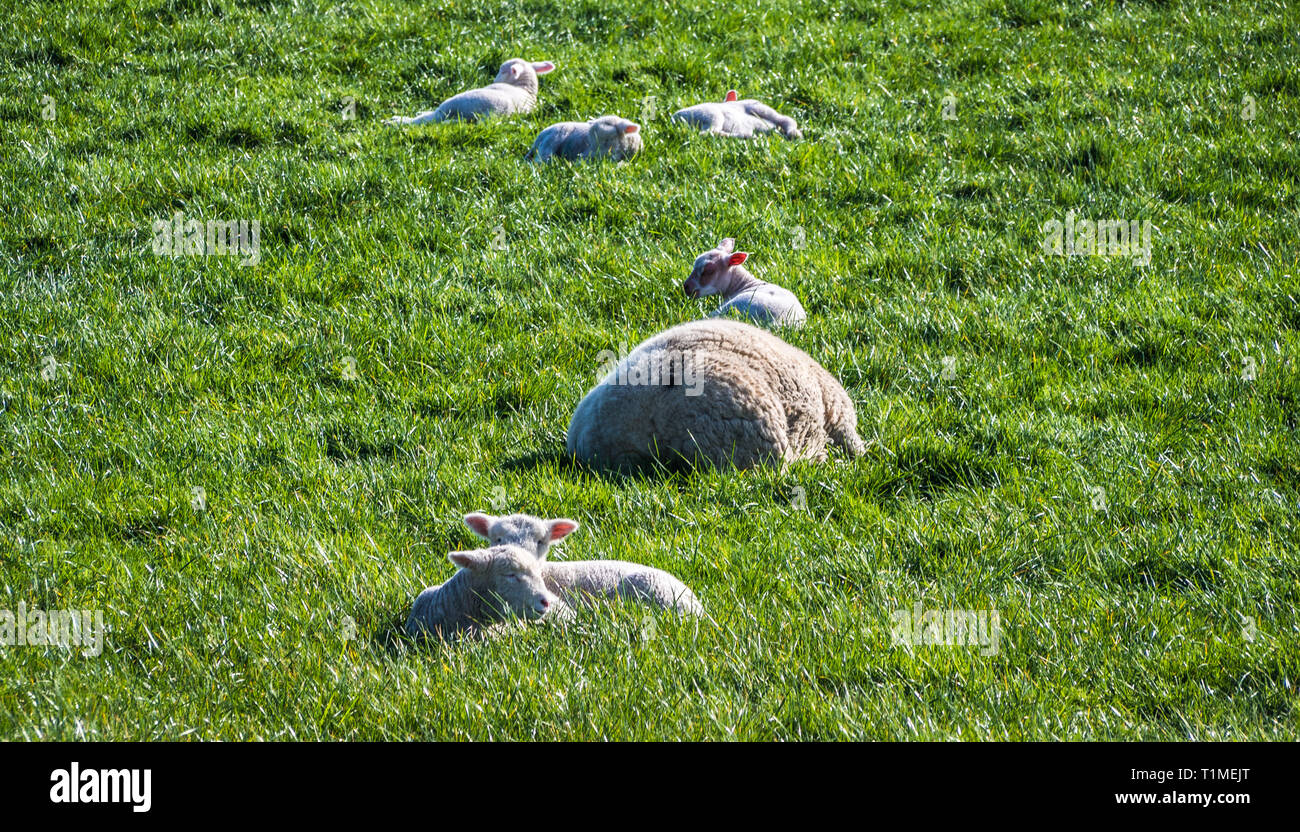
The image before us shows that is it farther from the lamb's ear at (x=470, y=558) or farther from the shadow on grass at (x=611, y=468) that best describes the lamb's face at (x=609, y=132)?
the lamb's ear at (x=470, y=558)

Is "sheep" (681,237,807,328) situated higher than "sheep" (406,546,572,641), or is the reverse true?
"sheep" (681,237,807,328)

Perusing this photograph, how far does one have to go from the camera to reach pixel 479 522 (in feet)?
12.6

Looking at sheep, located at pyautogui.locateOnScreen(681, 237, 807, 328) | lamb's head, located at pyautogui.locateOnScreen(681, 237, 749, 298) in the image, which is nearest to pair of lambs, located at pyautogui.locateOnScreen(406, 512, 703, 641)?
sheep, located at pyautogui.locateOnScreen(681, 237, 807, 328)

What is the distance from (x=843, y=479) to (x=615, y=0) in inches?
339

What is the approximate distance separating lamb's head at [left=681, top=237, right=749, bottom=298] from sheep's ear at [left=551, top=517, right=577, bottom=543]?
314cm

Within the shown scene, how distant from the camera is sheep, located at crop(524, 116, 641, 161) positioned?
28.5 feet

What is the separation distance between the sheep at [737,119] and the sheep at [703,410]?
14.7 feet

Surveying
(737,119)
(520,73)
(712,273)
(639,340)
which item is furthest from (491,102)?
(639,340)

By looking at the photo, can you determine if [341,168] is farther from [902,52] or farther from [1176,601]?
[1176,601]

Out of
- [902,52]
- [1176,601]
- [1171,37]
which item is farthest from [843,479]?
[1171,37]

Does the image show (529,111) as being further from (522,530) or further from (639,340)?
(522,530)

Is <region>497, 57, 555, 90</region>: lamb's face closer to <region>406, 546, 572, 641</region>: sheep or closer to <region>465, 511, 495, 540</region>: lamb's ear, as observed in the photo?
<region>465, 511, 495, 540</region>: lamb's ear

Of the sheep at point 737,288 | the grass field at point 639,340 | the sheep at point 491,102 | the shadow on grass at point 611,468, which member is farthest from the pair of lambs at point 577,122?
the shadow on grass at point 611,468

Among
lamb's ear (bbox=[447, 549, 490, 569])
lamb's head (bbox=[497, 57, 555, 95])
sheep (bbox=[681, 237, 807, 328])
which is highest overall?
lamb's head (bbox=[497, 57, 555, 95])
